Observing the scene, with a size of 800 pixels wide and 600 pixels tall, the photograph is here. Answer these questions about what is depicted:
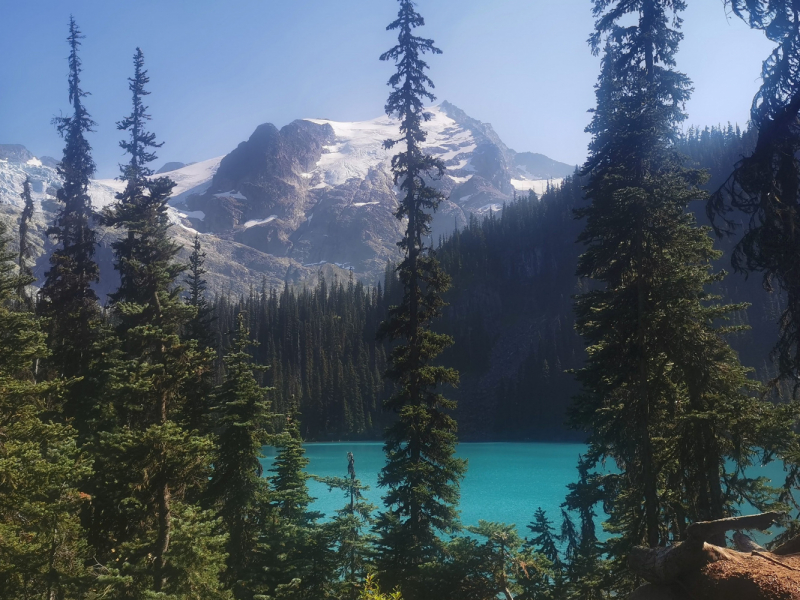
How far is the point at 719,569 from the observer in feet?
21.2

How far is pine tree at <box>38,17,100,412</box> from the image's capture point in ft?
71.4

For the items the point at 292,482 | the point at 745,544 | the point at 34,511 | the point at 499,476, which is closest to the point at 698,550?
the point at 745,544

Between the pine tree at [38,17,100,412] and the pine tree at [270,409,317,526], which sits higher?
the pine tree at [38,17,100,412]

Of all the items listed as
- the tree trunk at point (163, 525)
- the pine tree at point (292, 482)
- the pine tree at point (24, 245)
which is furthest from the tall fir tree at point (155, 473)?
the pine tree at point (24, 245)

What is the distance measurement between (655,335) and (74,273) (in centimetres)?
2247

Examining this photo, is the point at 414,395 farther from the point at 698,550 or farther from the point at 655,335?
the point at 698,550

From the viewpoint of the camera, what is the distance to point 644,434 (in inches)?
481

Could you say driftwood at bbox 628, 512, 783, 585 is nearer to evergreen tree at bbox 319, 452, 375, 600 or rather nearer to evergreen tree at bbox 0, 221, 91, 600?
evergreen tree at bbox 319, 452, 375, 600

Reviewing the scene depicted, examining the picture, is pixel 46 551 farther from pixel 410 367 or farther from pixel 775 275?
pixel 775 275

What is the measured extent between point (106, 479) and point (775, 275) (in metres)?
14.7

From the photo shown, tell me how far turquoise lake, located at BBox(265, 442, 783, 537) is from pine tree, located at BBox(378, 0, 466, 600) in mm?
4967

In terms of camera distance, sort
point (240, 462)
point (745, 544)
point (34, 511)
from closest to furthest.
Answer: point (745, 544) < point (34, 511) < point (240, 462)

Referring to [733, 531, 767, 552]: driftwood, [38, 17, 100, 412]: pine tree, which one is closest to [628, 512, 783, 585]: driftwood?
[733, 531, 767, 552]: driftwood

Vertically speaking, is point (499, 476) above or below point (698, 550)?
below
